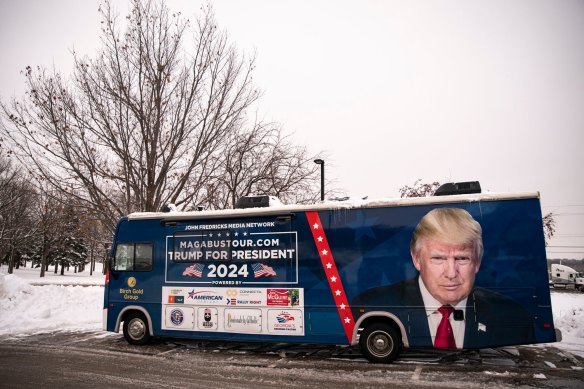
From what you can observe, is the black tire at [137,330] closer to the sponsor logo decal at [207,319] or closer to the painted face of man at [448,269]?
the sponsor logo decal at [207,319]

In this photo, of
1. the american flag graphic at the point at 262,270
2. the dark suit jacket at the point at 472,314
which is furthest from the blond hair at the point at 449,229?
the american flag graphic at the point at 262,270

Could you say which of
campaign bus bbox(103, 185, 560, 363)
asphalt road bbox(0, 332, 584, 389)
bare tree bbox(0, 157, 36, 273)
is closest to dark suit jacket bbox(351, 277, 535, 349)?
campaign bus bbox(103, 185, 560, 363)

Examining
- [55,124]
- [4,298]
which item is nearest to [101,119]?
[55,124]

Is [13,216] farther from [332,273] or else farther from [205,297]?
[332,273]

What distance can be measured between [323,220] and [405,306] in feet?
7.96

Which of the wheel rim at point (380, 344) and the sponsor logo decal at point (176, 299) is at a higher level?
the sponsor logo decal at point (176, 299)

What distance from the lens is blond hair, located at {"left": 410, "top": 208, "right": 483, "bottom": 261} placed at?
8.26m

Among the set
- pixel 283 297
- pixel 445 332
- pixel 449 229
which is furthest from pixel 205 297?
pixel 449 229

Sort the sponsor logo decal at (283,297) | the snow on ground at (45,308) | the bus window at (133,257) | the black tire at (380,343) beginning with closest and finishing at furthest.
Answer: the black tire at (380,343) < the sponsor logo decal at (283,297) < the bus window at (133,257) < the snow on ground at (45,308)

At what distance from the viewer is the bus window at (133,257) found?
421 inches

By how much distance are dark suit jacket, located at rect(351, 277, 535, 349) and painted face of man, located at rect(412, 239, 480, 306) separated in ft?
0.72

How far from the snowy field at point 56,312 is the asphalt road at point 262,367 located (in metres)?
1.75

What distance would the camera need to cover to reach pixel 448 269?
827 cm

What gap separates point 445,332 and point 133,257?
7558 millimetres
